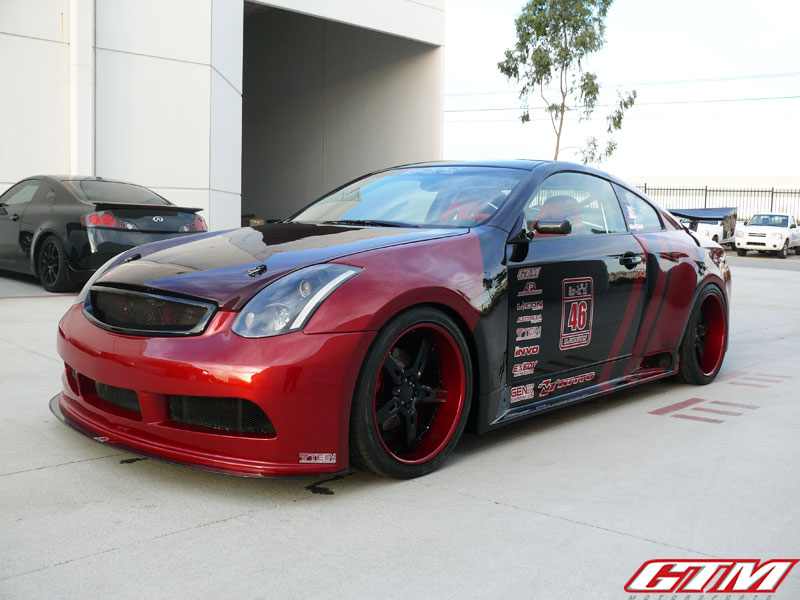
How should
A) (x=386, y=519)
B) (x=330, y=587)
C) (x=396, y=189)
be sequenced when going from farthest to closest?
(x=396, y=189) < (x=386, y=519) < (x=330, y=587)

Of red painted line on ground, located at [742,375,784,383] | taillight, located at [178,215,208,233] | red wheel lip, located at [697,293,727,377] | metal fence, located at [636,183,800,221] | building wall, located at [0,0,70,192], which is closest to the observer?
red wheel lip, located at [697,293,727,377]

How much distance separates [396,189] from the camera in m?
4.62

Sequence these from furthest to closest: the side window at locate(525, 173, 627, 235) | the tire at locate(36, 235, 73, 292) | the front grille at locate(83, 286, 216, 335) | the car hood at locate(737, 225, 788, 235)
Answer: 1. the car hood at locate(737, 225, 788, 235)
2. the tire at locate(36, 235, 73, 292)
3. the side window at locate(525, 173, 627, 235)
4. the front grille at locate(83, 286, 216, 335)

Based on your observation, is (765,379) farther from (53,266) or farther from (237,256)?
(53,266)

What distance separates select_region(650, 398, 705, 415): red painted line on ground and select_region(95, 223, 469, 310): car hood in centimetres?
186

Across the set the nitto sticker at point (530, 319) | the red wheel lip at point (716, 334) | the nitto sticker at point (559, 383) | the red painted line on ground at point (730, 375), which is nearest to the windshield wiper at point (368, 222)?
the nitto sticker at point (530, 319)

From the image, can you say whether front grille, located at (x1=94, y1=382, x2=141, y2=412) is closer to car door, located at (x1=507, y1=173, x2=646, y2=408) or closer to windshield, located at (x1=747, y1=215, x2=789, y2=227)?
car door, located at (x1=507, y1=173, x2=646, y2=408)

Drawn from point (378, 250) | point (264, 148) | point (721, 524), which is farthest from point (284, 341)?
point (264, 148)

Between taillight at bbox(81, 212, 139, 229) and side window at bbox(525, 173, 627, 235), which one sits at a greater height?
side window at bbox(525, 173, 627, 235)

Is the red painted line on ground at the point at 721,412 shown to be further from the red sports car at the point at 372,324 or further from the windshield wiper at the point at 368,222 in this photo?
the windshield wiper at the point at 368,222

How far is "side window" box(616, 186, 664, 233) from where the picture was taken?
5.06m

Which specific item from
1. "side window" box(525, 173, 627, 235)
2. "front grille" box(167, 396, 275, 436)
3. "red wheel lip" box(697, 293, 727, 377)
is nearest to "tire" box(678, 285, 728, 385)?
"red wheel lip" box(697, 293, 727, 377)

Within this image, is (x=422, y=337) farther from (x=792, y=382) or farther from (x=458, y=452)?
(x=792, y=382)

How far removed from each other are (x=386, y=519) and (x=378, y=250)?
1.06 metres
